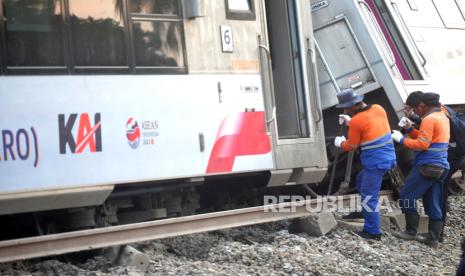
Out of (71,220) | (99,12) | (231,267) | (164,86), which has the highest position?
(99,12)

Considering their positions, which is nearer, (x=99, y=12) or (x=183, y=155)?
(x=99, y=12)

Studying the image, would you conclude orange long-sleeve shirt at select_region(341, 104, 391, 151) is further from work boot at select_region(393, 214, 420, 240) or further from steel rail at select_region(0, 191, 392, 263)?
work boot at select_region(393, 214, 420, 240)

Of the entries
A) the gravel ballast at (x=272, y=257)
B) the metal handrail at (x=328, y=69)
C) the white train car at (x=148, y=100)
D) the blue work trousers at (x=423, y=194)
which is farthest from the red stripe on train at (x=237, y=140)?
the metal handrail at (x=328, y=69)

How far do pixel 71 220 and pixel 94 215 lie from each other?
0.24 meters

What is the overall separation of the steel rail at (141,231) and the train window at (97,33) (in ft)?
5.28

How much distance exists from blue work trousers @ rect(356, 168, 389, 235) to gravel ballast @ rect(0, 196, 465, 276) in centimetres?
18

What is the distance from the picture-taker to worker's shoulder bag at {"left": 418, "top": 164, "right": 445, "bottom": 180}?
347 inches

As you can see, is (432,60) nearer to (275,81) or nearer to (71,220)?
(275,81)

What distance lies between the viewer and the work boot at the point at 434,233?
29.5ft

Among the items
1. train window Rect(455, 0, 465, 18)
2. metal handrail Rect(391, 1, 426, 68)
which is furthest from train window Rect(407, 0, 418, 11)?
train window Rect(455, 0, 465, 18)

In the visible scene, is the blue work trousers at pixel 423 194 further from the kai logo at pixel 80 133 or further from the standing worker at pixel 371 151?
the kai logo at pixel 80 133

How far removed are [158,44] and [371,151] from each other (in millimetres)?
2581

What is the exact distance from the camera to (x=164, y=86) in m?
7.93


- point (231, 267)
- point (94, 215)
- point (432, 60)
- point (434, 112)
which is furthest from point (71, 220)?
point (432, 60)
